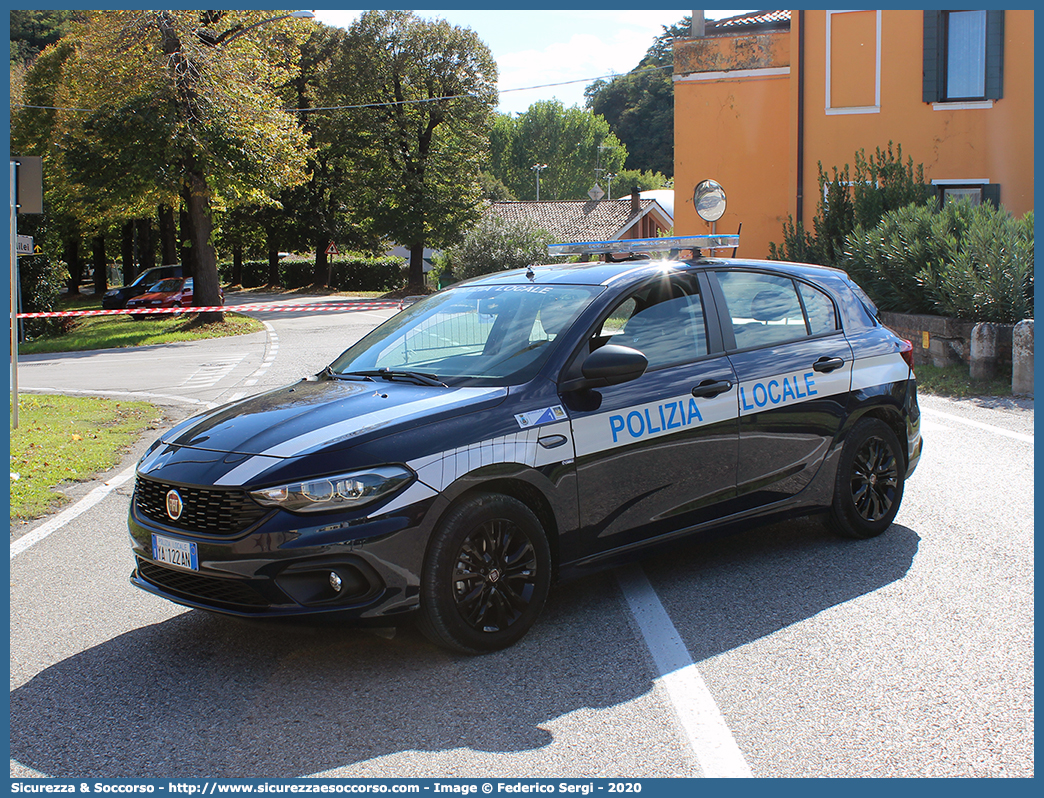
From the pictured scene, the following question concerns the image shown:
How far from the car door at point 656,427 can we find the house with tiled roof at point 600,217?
182 ft

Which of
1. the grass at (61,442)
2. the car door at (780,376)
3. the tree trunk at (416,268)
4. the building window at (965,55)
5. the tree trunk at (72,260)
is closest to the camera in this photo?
the car door at (780,376)

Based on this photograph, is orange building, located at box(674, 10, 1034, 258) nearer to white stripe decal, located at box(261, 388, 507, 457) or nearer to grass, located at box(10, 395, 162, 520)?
grass, located at box(10, 395, 162, 520)

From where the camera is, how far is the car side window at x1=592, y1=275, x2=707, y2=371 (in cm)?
512

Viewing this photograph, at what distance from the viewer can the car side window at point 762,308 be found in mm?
5574

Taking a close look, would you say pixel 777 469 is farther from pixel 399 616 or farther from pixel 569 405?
pixel 399 616

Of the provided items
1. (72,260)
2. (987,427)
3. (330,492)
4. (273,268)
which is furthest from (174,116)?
(273,268)

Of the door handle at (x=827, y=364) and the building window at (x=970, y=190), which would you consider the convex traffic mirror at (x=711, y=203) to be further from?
the building window at (x=970, y=190)

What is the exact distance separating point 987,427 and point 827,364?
4.87m

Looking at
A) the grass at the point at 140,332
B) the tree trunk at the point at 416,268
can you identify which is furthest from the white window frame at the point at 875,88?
the tree trunk at the point at 416,268

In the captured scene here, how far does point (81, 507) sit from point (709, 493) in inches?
187

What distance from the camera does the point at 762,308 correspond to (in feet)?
18.8

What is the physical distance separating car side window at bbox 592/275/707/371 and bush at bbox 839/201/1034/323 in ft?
29.8

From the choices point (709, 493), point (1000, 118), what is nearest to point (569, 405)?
point (709, 493)

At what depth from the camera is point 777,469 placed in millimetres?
5535
